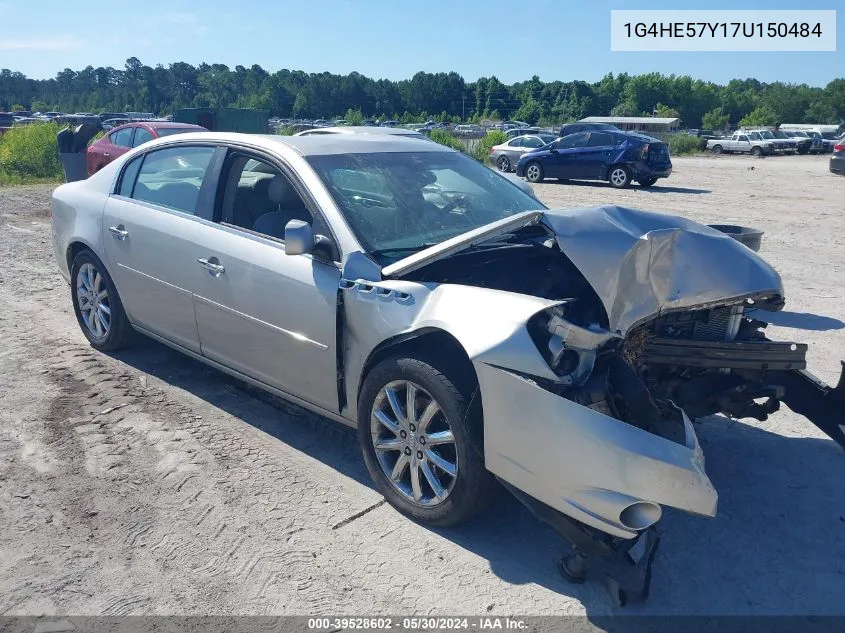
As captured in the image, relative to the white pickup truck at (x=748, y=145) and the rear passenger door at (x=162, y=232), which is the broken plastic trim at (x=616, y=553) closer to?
the rear passenger door at (x=162, y=232)

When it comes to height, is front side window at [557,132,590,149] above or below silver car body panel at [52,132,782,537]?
above

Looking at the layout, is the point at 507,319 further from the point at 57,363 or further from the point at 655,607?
the point at 57,363

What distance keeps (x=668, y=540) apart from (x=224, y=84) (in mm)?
121702

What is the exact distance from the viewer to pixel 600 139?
20.0 metres

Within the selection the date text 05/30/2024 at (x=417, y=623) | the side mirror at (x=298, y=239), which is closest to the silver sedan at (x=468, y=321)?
the side mirror at (x=298, y=239)

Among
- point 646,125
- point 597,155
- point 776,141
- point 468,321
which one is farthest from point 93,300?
point 646,125


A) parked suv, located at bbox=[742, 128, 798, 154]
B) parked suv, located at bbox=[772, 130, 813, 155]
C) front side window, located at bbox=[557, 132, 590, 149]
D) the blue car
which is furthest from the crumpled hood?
parked suv, located at bbox=[772, 130, 813, 155]

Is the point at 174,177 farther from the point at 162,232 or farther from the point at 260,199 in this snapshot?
the point at 260,199

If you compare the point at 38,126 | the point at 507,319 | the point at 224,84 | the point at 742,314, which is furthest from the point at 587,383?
the point at 224,84

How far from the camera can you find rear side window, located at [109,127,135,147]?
14.6 metres

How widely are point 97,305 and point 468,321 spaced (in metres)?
3.59

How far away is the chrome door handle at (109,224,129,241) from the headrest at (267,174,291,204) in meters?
1.35

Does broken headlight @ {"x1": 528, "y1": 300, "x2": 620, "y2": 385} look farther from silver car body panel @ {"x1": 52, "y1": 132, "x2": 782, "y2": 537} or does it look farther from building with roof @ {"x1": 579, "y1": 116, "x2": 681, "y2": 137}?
building with roof @ {"x1": 579, "y1": 116, "x2": 681, "y2": 137}

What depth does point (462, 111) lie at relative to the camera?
123m
